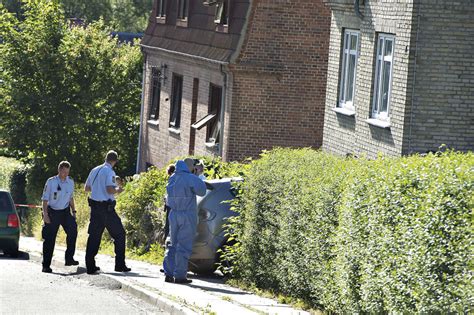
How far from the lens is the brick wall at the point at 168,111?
31047mm

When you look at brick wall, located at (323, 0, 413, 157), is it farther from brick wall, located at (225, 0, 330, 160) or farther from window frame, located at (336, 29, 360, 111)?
brick wall, located at (225, 0, 330, 160)

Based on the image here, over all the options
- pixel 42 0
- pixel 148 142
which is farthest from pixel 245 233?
pixel 42 0

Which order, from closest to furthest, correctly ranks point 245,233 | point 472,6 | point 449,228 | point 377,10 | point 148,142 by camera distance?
point 449,228 → point 245,233 → point 472,6 → point 377,10 → point 148,142

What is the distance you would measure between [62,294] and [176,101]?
764 inches

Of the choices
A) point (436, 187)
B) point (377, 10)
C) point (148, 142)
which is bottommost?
point (148, 142)

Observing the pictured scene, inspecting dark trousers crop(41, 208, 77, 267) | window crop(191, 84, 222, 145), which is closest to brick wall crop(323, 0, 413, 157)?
dark trousers crop(41, 208, 77, 267)

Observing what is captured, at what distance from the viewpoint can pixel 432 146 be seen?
65.0 ft

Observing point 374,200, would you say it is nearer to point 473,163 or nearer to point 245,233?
point 473,163

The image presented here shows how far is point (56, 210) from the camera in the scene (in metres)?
18.6

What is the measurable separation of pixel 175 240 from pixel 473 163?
7.01 m

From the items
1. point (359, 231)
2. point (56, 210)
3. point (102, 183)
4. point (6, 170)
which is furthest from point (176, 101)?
point (359, 231)

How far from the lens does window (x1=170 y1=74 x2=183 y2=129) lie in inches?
1342

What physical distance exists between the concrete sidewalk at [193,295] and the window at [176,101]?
15.5 meters

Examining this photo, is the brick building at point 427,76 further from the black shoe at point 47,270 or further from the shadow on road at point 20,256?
the shadow on road at point 20,256
